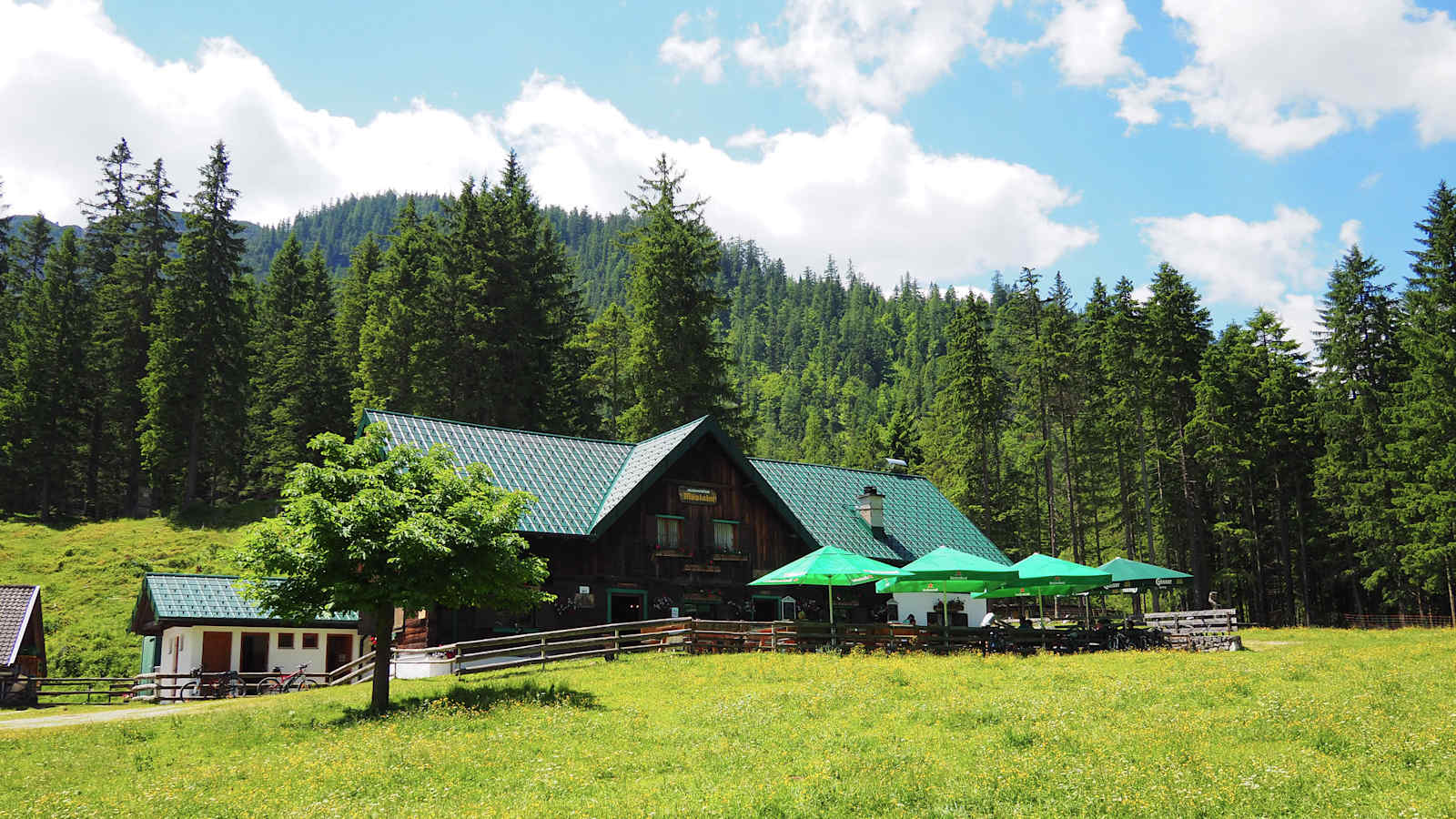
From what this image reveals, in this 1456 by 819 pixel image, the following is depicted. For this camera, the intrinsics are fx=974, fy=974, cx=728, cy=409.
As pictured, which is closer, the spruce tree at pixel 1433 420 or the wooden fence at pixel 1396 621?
the spruce tree at pixel 1433 420

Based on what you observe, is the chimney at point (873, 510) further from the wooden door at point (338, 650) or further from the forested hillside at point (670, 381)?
the wooden door at point (338, 650)

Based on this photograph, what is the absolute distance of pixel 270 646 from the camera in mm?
35156

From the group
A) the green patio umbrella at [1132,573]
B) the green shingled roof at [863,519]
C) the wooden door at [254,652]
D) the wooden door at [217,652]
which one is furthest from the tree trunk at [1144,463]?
the wooden door at [217,652]

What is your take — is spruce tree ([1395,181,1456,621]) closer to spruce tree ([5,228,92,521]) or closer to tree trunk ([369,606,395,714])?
tree trunk ([369,606,395,714])

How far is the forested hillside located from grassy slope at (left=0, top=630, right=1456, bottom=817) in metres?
28.4

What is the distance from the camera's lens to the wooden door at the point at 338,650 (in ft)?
118

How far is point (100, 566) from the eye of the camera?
156ft

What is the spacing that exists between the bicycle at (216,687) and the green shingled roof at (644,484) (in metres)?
9.08

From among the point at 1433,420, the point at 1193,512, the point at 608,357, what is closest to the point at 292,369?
the point at 608,357

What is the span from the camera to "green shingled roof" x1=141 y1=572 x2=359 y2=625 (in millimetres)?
33031

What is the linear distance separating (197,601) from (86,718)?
34.9 feet

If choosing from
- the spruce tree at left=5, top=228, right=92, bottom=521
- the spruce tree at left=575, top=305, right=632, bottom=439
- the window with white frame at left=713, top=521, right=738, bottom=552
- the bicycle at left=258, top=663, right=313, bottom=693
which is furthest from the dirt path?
the spruce tree at left=5, top=228, right=92, bottom=521

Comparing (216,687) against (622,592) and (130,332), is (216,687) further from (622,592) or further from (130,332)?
(130,332)

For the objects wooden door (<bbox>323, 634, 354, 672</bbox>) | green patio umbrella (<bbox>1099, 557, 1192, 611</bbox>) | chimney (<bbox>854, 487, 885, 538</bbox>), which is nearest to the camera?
green patio umbrella (<bbox>1099, 557, 1192, 611</bbox>)
